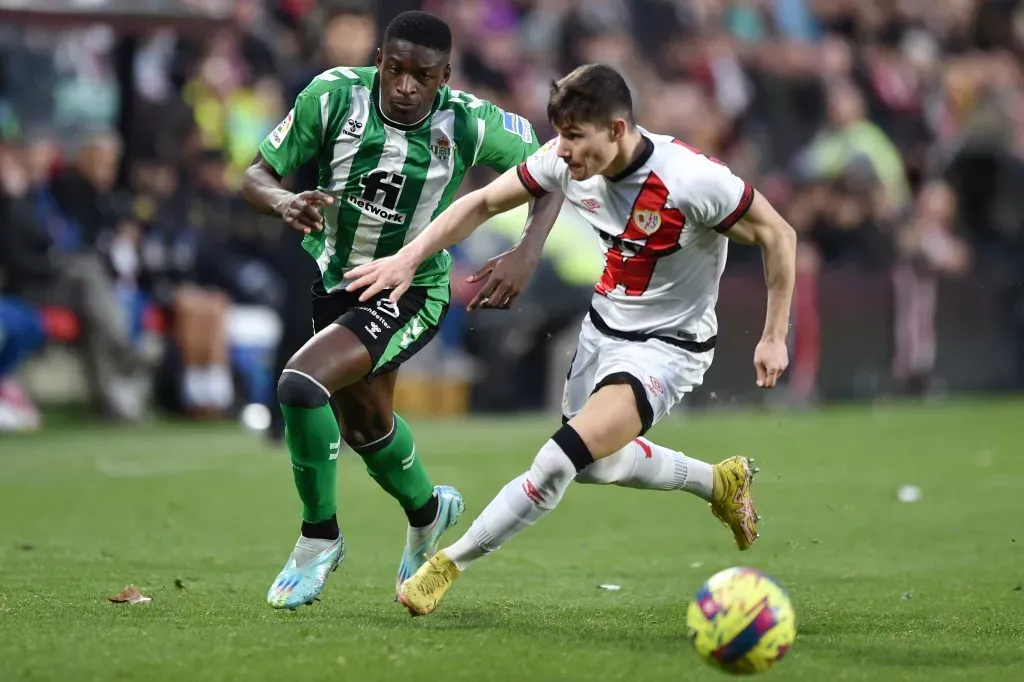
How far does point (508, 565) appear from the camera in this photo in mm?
8578

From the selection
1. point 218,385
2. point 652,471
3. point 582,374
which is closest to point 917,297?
point 218,385

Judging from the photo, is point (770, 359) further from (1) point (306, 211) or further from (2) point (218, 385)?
(2) point (218, 385)

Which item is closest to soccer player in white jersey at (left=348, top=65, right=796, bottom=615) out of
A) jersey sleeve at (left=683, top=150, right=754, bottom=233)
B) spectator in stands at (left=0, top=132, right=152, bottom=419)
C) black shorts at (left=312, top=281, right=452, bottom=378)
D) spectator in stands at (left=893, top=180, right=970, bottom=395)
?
jersey sleeve at (left=683, top=150, right=754, bottom=233)

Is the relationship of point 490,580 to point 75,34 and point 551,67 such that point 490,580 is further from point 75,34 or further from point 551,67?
point 551,67

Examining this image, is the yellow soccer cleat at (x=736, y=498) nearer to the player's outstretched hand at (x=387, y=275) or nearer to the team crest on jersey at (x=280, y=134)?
the player's outstretched hand at (x=387, y=275)

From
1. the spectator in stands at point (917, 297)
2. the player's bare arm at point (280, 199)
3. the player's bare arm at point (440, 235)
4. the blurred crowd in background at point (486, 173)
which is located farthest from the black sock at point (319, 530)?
the spectator in stands at point (917, 297)

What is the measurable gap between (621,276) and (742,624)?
1.97 meters

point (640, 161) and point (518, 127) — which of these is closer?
point (640, 161)

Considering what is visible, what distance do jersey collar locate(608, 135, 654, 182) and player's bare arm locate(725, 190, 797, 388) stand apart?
0.43 metres

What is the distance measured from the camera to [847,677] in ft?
18.6

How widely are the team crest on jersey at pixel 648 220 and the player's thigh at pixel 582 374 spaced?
0.58m

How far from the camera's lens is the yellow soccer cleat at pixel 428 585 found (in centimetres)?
648

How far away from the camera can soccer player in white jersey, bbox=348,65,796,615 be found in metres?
6.46

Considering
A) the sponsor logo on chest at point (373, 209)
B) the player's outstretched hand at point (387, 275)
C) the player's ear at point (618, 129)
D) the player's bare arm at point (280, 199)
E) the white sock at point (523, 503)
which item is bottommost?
the white sock at point (523, 503)
